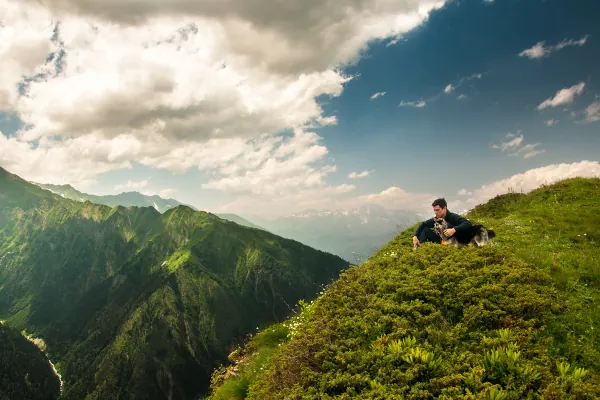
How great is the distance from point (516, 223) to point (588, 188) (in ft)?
34.2

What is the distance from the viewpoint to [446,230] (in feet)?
42.2

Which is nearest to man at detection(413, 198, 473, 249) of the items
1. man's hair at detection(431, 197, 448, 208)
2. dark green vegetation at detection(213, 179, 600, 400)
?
man's hair at detection(431, 197, 448, 208)

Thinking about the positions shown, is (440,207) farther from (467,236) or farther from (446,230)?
(467,236)

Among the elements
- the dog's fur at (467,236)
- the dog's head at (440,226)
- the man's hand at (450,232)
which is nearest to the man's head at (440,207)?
the dog's head at (440,226)

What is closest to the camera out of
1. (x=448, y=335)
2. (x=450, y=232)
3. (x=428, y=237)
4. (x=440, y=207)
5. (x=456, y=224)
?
(x=448, y=335)

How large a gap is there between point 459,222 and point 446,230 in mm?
1196

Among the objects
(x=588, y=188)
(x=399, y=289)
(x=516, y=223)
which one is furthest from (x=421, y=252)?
(x=588, y=188)

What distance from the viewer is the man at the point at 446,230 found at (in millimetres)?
13147

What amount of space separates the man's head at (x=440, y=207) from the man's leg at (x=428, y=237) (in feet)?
3.40

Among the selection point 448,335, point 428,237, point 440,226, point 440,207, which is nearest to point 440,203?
point 440,207

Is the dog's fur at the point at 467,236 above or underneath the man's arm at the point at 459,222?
underneath

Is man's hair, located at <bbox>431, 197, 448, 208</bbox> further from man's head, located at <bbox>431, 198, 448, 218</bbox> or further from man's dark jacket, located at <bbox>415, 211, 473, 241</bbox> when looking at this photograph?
man's dark jacket, located at <bbox>415, 211, 473, 241</bbox>

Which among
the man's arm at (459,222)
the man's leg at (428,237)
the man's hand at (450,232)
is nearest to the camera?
the man's hand at (450,232)

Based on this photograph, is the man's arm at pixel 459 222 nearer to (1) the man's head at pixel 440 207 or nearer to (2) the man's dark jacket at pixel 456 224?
(2) the man's dark jacket at pixel 456 224
